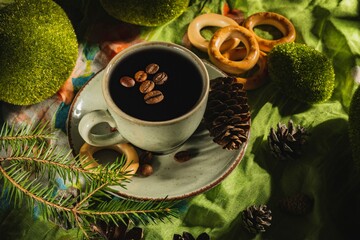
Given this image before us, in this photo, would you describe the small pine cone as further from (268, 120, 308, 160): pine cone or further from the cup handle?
the cup handle

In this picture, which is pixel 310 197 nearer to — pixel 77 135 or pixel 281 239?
pixel 281 239

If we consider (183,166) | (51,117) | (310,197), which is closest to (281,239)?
(310,197)

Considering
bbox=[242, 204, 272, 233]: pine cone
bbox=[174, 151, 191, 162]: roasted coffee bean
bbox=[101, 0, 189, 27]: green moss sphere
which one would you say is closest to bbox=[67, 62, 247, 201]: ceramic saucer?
bbox=[174, 151, 191, 162]: roasted coffee bean

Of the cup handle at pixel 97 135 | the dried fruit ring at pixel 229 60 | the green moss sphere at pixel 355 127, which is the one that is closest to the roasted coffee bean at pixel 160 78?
the cup handle at pixel 97 135

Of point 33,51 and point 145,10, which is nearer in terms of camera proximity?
point 33,51

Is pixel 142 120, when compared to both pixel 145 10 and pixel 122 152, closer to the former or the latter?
pixel 122 152

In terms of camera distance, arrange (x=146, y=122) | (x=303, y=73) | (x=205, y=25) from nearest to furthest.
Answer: (x=146, y=122)
(x=303, y=73)
(x=205, y=25)

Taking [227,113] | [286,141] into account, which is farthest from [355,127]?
[227,113]
